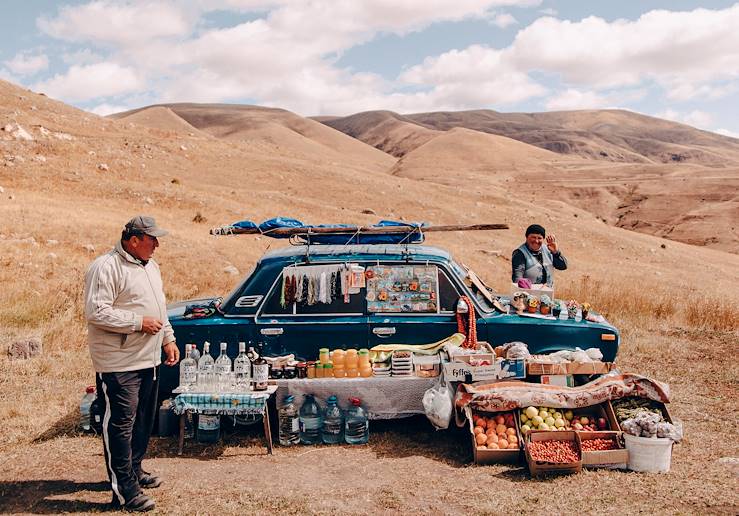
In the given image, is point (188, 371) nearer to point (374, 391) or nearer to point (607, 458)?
point (374, 391)

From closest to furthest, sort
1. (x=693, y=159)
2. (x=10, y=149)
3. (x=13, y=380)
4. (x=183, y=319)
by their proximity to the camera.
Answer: (x=183, y=319)
(x=13, y=380)
(x=10, y=149)
(x=693, y=159)

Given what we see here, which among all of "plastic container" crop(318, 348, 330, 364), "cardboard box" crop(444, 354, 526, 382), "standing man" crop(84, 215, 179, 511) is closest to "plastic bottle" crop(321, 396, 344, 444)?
"plastic container" crop(318, 348, 330, 364)

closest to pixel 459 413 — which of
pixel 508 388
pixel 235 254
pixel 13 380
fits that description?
pixel 508 388

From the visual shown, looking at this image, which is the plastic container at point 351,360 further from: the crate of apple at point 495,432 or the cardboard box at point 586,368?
the cardboard box at point 586,368

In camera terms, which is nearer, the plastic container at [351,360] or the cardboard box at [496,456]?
the cardboard box at [496,456]

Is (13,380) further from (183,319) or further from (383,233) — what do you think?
→ (383,233)

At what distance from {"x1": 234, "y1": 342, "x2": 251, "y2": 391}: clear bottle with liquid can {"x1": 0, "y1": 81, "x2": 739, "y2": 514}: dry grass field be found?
66 centimetres

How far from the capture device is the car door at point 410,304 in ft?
22.8

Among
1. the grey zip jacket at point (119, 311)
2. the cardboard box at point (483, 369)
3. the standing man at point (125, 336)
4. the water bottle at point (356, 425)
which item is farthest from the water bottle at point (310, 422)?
the grey zip jacket at point (119, 311)

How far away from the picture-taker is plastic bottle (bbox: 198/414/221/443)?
6.68 m

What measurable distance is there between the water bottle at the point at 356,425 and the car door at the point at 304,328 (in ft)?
2.24

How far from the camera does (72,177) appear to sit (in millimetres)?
28297

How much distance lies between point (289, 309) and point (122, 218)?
17.4 m

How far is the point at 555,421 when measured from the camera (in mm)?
6305
